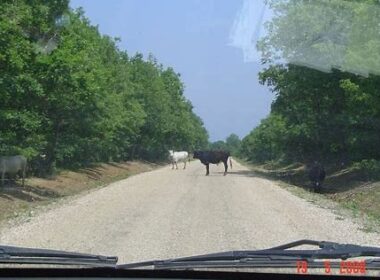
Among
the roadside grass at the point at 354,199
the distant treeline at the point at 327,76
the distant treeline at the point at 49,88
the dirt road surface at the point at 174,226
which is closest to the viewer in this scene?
the dirt road surface at the point at 174,226

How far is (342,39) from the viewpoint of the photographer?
28328mm

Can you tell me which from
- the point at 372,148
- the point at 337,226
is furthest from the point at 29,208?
the point at 372,148

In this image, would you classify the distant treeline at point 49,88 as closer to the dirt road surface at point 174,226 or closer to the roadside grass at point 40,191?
the roadside grass at point 40,191

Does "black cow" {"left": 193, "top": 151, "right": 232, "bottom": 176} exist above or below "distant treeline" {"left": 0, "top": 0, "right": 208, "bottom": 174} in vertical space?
below

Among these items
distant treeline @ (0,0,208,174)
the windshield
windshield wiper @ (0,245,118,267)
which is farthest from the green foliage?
windshield wiper @ (0,245,118,267)

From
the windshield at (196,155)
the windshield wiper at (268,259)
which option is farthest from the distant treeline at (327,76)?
the windshield wiper at (268,259)

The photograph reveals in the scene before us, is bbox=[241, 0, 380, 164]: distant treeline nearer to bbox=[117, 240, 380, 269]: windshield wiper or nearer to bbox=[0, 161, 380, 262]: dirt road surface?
bbox=[0, 161, 380, 262]: dirt road surface

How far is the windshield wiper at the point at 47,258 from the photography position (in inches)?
201

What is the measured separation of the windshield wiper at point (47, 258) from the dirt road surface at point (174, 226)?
13.0 feet

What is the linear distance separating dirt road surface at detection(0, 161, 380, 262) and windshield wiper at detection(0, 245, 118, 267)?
13.0 feet

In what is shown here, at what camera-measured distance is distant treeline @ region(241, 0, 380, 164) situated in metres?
25.3

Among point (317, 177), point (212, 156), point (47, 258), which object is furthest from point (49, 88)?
point (212, 156)

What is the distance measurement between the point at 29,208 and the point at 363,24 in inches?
550

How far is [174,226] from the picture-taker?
1397 cm
